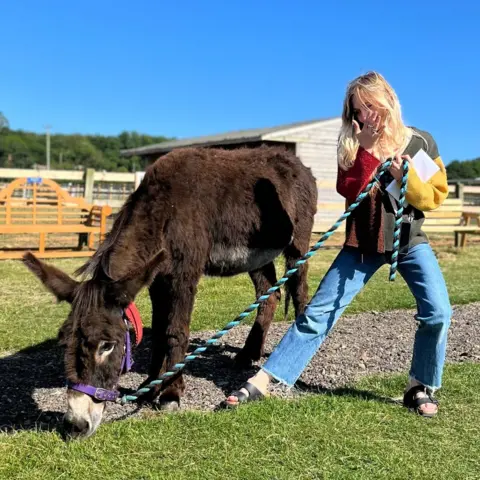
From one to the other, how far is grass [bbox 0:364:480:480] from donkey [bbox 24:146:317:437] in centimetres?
22

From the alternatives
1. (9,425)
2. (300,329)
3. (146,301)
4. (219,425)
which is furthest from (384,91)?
(146,301)

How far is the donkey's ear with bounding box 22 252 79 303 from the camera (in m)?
3.06

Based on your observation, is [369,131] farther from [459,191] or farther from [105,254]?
[459,191]

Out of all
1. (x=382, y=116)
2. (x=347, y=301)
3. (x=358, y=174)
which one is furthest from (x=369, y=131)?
(x=347, y=301)

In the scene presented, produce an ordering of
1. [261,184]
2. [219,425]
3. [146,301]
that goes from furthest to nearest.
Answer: [146,301]
[261,184]
[219,425]

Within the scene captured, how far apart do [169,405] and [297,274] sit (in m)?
1.97

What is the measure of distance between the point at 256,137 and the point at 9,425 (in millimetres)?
16765

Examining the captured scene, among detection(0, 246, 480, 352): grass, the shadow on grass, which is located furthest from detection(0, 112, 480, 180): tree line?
the shadow on grass

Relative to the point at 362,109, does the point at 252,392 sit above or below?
below

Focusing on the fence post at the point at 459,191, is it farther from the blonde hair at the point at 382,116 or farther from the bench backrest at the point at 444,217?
the blonde hair at the point at 382,116

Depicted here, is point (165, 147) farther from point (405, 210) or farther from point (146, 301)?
point (405, 210)

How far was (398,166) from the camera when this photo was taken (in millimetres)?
3072

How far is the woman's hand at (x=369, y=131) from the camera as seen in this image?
316cm

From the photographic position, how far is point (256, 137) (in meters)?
19.2
